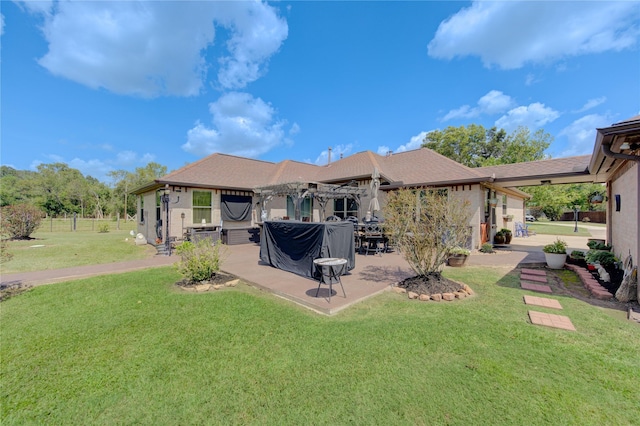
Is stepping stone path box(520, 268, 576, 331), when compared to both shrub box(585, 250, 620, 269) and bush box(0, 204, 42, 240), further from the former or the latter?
bush box(0, 204, 42, 240)

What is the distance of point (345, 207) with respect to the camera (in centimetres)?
1431

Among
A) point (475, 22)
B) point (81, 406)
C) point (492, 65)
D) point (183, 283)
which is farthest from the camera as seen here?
point (492, 65)

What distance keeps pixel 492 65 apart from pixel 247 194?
14880 mm

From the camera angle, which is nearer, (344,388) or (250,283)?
(344,388)

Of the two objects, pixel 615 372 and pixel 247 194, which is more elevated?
pixel 247 194

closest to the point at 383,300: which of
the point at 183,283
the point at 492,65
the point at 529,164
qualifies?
the point at 183,283

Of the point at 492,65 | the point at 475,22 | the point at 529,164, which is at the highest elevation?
the point at 492,65

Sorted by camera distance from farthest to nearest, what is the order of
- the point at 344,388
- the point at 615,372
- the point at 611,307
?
the point at 611,307 → the point at 615,372 → the point at 344,388

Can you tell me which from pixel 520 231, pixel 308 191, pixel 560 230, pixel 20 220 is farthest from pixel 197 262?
pixel 560 230

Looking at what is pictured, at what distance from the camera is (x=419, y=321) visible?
12.8 feet

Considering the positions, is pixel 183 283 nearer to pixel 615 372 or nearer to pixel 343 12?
pixel 615 372

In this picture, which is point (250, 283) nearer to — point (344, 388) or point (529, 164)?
point (344, 388)

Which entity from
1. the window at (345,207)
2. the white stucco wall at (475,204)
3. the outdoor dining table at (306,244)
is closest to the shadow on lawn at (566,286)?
the white stucco wall at (475,204)

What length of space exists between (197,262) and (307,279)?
8.55 feet
